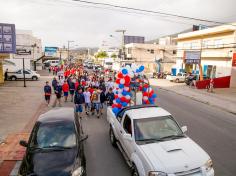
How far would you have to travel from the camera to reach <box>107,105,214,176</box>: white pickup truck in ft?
17.2

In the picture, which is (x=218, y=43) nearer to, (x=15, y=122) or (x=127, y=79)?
(x=127, y=79)

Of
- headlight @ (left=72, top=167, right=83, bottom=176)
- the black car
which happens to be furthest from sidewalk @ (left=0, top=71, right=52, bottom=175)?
headlight @ (left=72, top=167, right=83, bottom=176)

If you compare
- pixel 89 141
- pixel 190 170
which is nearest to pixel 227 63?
pixel 89 141

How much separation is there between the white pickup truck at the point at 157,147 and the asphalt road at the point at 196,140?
2.32 ft

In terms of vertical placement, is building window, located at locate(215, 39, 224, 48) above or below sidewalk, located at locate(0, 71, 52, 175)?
above

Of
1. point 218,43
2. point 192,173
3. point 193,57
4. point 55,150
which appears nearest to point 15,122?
point 55,150

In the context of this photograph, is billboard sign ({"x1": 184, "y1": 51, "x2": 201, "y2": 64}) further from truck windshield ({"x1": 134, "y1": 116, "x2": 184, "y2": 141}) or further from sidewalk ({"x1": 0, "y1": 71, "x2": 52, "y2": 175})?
truck windshield ({"x1": 134, "y1": 116, "x2": 184, "y2": 141})

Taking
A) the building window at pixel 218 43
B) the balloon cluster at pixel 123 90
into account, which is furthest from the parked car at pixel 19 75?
the building window at pixel 218 43

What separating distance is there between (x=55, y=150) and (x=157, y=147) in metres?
2.70

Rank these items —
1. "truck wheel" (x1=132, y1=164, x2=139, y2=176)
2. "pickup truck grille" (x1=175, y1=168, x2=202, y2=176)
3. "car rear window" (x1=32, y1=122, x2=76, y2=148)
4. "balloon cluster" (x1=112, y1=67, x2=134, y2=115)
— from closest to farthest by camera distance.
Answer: "pickup truck grille" (x1=175, y1=168, x2=202, y2=176) < "truck wheel" (x1=132, y1=164, x2=139, y2=176) < "car rear window" (x1=32, y1=122, x2=76, y2=148) < "balloon cluster" (x1=112, y1=67, x2=134, y2=115)

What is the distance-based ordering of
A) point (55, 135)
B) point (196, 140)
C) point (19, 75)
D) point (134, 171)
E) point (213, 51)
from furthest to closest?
1. point (213, 51)
2. point (19, 75)
3. point (196, 140)
4. point (55, 135)
5. point (134, 171)

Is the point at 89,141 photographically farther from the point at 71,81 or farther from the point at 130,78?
the point at 71,81

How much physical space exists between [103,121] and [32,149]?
637 centimetres

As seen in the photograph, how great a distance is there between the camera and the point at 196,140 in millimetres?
9531
